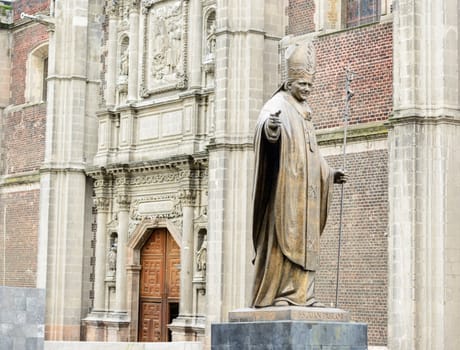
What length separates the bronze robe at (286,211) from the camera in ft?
34.0

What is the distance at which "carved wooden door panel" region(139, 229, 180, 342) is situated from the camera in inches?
1107

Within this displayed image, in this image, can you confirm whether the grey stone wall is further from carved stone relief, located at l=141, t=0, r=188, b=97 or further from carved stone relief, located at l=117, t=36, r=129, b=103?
carved stone relief, located at l=117, t=36, r=129, b=103

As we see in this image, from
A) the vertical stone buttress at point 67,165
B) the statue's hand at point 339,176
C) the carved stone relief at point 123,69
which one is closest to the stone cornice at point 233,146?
the carved stone relief at point 123,69

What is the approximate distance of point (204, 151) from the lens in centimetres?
2653

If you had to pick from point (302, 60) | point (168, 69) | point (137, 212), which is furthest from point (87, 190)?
point (302, 60)

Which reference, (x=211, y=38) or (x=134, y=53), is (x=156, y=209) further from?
(x=211, y=38)

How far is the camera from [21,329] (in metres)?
20.1

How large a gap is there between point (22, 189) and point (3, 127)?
2.40m

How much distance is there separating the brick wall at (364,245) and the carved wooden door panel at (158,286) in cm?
586

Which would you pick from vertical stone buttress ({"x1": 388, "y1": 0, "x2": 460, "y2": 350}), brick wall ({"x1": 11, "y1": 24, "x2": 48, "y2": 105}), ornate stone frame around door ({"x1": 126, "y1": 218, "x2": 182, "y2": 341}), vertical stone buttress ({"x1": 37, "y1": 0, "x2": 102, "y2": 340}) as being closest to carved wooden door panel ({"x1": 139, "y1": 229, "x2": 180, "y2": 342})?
ornate stone frame around door ({"x1": 126, "y1": 218, "x2": 182, "y2": 341})

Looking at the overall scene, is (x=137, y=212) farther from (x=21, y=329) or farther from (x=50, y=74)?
(x=21, y=329)

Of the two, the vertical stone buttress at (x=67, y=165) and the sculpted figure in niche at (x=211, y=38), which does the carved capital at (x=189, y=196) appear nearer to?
the sculpted figure in niche at (x=211, y=38)

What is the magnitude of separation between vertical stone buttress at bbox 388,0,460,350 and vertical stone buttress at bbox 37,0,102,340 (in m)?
12.0

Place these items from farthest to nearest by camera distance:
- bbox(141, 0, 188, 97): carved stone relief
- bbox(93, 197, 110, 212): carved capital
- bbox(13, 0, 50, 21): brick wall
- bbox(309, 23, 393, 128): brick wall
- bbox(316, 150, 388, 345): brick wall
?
bbox(13, 0, 50, 21): brick wall
bbox(93, 197, 110, 212): carved capital
bbox(141, 0, 188, 97): carved stone relief
bbox(309, 23, 393, 128): brick wall
bbox(316, 150, 388, 345): brick wall
